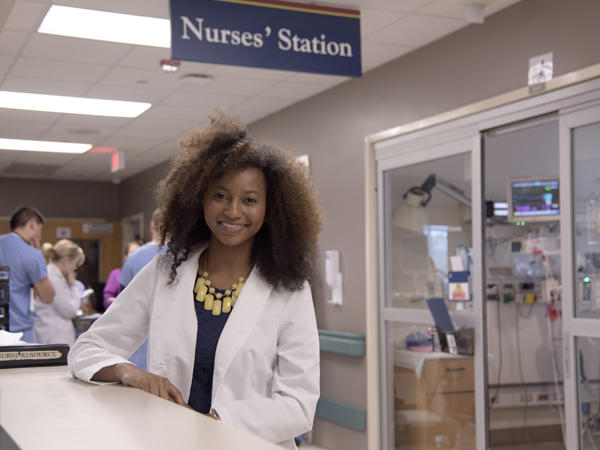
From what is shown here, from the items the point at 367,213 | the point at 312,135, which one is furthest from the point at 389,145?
the point at 312,135

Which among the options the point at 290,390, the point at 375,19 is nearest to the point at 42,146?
the point at 375,19

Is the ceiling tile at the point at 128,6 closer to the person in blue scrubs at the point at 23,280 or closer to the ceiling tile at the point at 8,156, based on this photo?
the person in blue scrubs at the point at 23,280

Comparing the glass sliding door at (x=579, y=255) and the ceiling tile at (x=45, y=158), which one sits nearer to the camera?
the glass sliding door at (x=579, y=255)

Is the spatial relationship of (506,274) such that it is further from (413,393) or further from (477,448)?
(477,448)

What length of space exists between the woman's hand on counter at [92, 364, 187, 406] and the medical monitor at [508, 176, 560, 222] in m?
4.40

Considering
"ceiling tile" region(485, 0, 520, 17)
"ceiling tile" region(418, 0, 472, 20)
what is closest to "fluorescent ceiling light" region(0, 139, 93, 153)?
"ceiling tile" region(418, 0, 472, 20)

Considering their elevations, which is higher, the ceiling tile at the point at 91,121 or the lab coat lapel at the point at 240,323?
the ceiling tile at the point at 91,121

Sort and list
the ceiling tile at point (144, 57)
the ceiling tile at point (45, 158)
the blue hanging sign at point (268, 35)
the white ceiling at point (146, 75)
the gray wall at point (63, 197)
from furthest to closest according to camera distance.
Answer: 1. the gray wall at point (63, 197)
2. the ceiling tile at point (45, 158)
3. the ceiling tile at point (144, 57)
4. the white ceiling at point (146, 75)
5. the blue hanging sign at point (268, 35)

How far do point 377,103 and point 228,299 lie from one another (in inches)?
132

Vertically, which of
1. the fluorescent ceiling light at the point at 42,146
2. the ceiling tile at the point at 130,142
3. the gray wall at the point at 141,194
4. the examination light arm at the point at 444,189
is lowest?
the examination light arm at the point at 444,189

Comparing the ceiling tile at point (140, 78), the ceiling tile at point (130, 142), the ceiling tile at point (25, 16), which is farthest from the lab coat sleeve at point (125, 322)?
the ceiling tile at point (130, 142)

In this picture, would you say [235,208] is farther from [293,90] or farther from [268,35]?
[293,90]

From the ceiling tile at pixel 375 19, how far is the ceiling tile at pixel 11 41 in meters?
2.03

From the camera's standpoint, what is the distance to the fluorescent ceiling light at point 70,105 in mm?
5535
